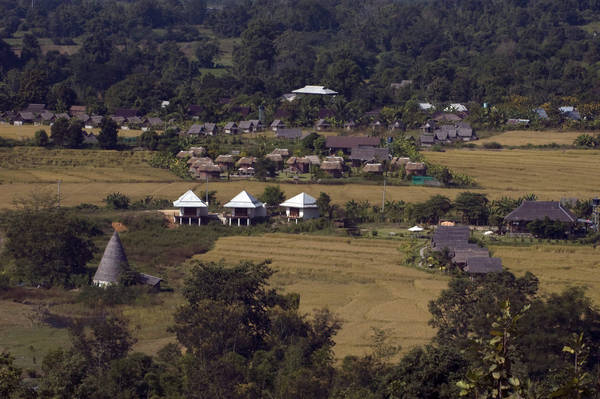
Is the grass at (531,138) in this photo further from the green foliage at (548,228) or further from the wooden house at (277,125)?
the green foliage at (548,228)

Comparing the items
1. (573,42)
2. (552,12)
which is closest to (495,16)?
(552,12)

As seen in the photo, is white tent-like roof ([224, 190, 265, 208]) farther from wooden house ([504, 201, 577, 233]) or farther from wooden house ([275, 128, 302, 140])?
wooden house ([275, 128, 302, 140])

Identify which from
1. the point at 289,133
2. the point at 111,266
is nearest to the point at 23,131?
the point at 289,133

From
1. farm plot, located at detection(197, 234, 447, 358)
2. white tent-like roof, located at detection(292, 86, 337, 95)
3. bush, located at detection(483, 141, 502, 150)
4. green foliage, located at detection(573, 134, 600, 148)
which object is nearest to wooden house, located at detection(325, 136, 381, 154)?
bush, located at detection(483, 141, 502, 150)

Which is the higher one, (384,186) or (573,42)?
(573,42)

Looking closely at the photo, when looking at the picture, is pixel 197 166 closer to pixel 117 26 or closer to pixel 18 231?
pixel 18 231

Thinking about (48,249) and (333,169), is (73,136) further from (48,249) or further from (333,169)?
(48,249)

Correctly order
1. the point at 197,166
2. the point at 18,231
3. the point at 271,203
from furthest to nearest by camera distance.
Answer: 1. the point at 197,166
2. the point at 271,203
3. the point at 18,231
